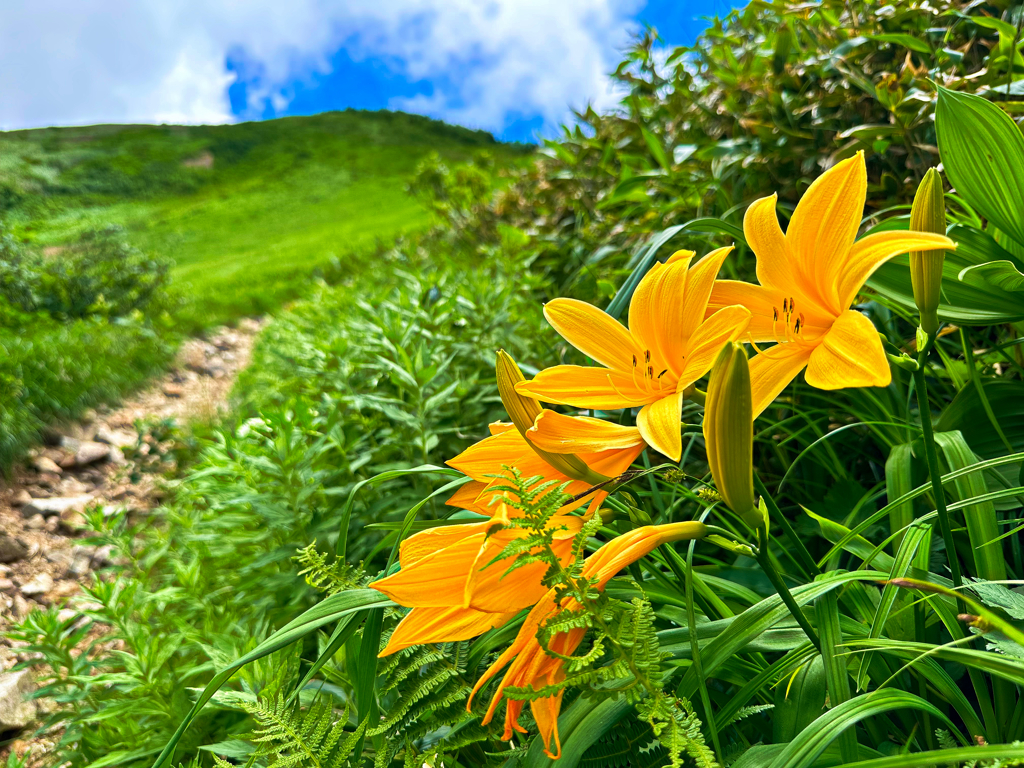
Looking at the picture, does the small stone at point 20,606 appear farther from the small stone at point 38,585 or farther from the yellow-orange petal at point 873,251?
the yellow-orange petal at point 873,251

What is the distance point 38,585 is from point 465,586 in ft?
12.1

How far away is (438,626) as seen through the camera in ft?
1.80

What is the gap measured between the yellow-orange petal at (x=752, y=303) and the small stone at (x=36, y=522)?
14.4 ft

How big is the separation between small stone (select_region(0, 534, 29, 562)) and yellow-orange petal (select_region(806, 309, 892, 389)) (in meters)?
4.27

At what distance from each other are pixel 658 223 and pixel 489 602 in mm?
1800

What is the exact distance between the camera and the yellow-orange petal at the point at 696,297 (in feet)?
1.86

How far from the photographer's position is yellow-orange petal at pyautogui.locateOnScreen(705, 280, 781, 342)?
59 centimetres

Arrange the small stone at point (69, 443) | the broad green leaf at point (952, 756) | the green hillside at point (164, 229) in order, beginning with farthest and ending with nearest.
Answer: the green hillside at point (164, 229)
the small stone at point (69, 443)
the broad green leaf at point (952, 756)

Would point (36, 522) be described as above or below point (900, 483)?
above

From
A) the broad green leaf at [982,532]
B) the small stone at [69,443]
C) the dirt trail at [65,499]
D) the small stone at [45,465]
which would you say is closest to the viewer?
the broad green leaf at [982,532]

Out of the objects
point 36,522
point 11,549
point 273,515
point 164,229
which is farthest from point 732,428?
point 164,229

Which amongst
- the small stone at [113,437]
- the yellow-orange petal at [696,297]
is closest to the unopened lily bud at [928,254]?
the yellow-orange petal at [696,297]

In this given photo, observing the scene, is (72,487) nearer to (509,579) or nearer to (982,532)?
(509,579)

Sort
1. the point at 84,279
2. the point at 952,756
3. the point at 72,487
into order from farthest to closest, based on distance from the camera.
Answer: the point at 84,279
the point at 72,487
the point at 952,756
